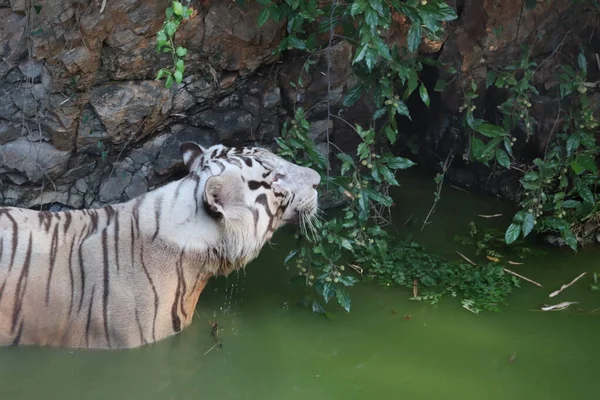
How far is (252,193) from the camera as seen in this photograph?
326 centimetres

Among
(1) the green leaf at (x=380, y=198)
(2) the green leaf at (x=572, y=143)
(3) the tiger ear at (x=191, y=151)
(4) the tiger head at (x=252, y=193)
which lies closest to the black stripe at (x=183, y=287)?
(4) the tiger head at (x=252, y=193)

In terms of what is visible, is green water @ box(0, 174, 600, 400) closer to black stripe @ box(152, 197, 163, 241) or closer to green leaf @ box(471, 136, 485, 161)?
black stripe @ box(152, 197, 163, 241)

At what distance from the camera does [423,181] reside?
537 centimetres

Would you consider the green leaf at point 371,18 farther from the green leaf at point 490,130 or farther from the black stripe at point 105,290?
the black stripe at point 105,290

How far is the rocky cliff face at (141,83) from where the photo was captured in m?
4.05

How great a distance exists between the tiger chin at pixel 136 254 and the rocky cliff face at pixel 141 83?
84 centimetres

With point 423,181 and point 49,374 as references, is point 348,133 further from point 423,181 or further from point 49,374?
point 49,374

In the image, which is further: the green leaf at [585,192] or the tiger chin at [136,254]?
the green leaf at [585,192]

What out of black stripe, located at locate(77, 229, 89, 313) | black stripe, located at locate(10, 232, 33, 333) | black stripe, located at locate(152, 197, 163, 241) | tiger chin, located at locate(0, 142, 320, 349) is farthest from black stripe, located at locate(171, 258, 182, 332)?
black stripe, located at locate(10, 232, 33, 333)

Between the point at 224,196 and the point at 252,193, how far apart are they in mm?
181

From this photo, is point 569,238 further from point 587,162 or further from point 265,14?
point 265,14

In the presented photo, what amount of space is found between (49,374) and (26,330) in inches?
9.6

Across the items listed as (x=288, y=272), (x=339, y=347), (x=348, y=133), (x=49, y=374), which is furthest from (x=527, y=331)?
(x=49, y=374)

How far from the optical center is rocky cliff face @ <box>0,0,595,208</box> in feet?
13.3
